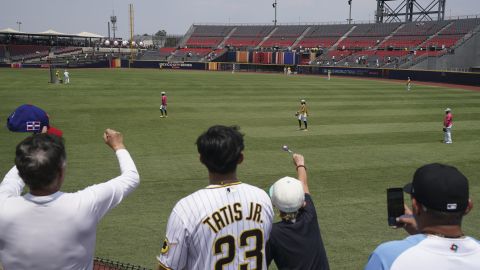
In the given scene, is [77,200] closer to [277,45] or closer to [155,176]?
[155,176]

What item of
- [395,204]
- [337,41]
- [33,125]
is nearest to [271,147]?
[33,125]

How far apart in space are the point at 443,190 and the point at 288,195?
4.15 feet

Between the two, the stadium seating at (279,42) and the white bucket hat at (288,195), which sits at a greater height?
the stadium seating at (279,42)

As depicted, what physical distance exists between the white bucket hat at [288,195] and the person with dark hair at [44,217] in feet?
4.52

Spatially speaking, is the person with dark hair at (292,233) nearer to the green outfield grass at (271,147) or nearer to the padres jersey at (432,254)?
the padres jersey at (432,254)

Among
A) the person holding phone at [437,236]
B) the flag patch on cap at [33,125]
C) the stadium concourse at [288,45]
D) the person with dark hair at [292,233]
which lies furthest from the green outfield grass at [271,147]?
the stadium concourse at [288,45]

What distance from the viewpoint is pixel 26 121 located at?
3.63 m

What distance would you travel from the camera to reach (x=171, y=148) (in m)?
15.4

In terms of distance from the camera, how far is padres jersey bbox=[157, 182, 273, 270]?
298 centimetres

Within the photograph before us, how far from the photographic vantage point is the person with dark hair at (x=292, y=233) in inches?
134

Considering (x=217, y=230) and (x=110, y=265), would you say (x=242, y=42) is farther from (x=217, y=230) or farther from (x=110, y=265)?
(x=217, y=230)

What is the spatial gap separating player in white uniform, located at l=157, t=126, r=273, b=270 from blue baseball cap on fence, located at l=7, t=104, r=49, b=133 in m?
1.52

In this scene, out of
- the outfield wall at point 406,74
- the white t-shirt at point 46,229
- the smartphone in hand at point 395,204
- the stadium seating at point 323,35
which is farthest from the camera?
the stadium seating at point 323,35

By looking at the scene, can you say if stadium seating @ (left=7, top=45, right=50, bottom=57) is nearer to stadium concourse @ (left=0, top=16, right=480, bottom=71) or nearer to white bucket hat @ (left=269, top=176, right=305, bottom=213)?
stadium concourse @ (left=0, top=16, right=480, bottom=71)
